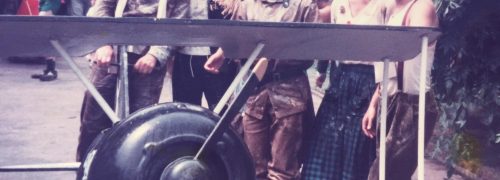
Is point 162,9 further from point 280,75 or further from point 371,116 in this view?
point 371,116

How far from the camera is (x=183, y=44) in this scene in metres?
3.35

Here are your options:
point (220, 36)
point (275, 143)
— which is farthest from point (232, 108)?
point (275, 143)

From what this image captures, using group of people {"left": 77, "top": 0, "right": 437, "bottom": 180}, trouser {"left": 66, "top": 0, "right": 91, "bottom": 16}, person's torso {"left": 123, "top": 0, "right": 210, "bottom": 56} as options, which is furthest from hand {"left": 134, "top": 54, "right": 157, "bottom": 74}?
trouser {"left": 66, "top": 0, "right": 91, "bottom": 16}

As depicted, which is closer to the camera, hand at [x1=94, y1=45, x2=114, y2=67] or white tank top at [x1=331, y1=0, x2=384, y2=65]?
hand at [x1=94, y1=45, x2=114, y2=67]

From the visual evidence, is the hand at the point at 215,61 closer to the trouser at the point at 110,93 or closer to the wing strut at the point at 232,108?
the trouser at the point at 110,93

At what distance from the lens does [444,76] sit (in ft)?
19.5

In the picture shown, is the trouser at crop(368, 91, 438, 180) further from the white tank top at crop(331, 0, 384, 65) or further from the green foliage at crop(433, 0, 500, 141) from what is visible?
the green foliage at crop(433, 0, 500, 141)

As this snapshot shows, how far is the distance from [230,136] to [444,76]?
126 inches

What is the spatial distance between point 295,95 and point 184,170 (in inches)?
76.0

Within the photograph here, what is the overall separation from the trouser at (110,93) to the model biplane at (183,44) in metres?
1.05

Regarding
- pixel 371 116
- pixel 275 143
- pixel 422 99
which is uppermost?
pixel 422 99

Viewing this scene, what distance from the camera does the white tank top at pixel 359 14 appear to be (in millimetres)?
4457

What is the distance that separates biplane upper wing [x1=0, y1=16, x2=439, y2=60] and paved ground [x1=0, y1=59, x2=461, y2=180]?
118 inches

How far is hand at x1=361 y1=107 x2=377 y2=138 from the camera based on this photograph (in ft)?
14.2
